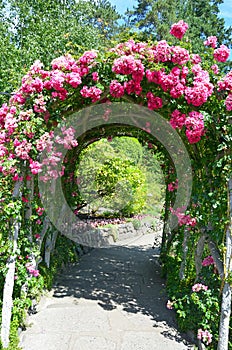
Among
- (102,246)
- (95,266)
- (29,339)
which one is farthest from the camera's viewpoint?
(102,246)

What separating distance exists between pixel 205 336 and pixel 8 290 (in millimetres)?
1592

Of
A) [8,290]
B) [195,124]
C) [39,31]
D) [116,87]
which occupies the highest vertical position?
[39,31]

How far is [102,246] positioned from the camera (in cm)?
719

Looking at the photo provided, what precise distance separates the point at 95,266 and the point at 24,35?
21.2 ft

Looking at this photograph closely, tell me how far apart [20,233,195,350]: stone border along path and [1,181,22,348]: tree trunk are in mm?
220

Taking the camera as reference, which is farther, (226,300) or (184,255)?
(184,255)

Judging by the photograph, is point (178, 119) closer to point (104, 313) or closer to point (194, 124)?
point (194, 124)

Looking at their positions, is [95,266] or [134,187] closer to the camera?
[95,266]

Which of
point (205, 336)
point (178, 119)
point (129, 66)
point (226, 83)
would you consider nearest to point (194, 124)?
point (178, 119)

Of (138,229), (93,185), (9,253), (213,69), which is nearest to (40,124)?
(9,253)

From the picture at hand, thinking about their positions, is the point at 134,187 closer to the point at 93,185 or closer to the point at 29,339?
the point at 93,185

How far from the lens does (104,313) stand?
3551 millimetres

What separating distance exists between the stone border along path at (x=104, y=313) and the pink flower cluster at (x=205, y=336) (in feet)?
0.48

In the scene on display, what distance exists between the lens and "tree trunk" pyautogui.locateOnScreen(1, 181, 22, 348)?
2666 mm
